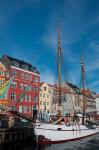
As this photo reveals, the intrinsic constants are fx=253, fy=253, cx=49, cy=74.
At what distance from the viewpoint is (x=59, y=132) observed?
146 ft

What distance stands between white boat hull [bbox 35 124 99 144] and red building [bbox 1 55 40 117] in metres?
26.5

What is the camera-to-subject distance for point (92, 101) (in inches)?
4798

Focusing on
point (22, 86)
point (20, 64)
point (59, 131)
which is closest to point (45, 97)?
point (22, 86)

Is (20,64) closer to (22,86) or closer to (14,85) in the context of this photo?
(22,86)

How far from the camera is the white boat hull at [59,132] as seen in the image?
138 ft

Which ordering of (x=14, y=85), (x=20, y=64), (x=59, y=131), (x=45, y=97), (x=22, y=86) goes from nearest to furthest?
(x=59, y=131) → (x=14, y=85) → (x=22, y=86) → (x=20, y=64) → (x=45, y=97)

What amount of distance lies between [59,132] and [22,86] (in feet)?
124

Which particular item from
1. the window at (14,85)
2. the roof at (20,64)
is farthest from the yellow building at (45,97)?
the window at (14,85)

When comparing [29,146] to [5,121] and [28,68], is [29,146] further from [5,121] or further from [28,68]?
[28,68]

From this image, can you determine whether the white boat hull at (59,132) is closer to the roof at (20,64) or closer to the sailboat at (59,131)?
the sailboat at (59,131)

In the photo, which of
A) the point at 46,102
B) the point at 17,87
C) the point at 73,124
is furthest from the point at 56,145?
the point at 46,102

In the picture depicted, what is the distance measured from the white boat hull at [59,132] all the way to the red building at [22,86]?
87.0 feet

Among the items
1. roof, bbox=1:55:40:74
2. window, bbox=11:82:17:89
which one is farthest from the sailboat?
roof, bbox=1:55:40:74

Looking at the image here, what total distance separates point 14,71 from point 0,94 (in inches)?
1438
